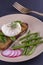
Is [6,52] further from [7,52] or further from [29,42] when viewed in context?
[29,42]

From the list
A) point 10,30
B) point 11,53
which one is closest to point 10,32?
point 10,30

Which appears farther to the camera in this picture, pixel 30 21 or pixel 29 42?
pixel 30 21

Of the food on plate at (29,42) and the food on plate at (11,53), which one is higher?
the food on plate at (29,42)

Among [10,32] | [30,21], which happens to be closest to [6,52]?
[10,32]

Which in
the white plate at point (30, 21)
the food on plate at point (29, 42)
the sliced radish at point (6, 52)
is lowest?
the sliced radish at point (6, 52)

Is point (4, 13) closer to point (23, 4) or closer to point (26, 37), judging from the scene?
point (23, 4)

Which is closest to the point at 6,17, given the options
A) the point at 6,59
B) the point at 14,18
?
the point at 14,18
